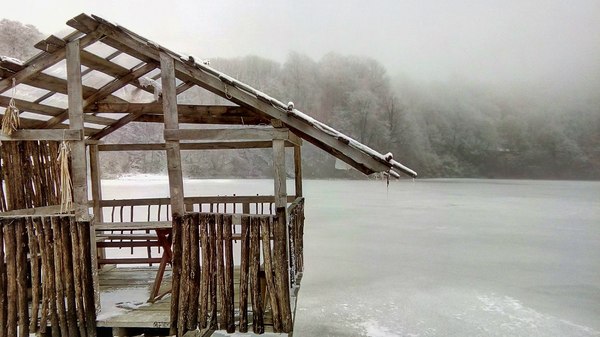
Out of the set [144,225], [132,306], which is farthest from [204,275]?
[132,306]

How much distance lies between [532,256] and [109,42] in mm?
21281

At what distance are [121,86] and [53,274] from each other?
113 inches

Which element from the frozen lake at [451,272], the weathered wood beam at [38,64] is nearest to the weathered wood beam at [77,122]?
the weathered wood beam at [38,64]

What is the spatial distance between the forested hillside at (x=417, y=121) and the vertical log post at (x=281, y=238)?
207ft

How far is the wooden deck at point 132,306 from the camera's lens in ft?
16.4

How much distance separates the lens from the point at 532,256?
20.6 meters

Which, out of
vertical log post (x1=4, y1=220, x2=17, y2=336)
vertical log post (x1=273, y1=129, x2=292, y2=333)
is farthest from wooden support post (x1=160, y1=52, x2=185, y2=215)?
vertical log post (x1=4, y1=220, x2=17, y2=336)

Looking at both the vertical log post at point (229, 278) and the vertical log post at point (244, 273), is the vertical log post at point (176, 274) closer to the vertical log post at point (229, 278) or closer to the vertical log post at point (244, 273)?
the vertical log post at point (229, 278)

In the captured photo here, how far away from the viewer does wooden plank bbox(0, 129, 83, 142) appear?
15.8 ft

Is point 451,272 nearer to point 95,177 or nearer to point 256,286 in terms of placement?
point 95,177

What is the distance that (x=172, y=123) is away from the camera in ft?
16.1

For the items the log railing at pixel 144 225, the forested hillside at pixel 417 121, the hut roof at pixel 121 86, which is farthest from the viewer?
the forested hillside at pixel 417 121

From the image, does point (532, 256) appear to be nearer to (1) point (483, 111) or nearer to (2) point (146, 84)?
(2) point (146, 84)

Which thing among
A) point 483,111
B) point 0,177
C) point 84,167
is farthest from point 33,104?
point 483,111
